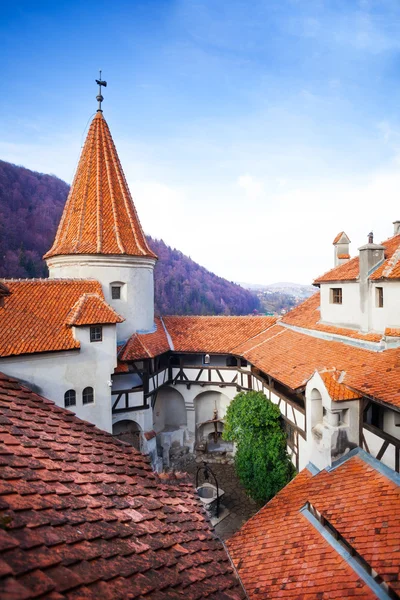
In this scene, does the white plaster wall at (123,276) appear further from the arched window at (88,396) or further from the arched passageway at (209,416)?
the arched passageway at (209,416)

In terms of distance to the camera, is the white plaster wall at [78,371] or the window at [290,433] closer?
the white plaster wall at [78,371]

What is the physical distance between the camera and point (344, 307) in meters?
13.1

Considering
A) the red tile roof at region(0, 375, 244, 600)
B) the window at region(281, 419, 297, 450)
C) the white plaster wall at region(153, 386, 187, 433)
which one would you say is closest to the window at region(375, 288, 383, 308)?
the window at region(281, 419, 297, 450)

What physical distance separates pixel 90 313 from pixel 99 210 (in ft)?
18.2

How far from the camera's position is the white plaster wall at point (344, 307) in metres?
12.4

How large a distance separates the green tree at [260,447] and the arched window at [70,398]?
6.02 meters

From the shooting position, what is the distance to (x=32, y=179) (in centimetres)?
7019

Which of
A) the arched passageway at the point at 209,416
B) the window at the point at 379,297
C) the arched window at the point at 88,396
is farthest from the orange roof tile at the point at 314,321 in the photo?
the arched window at the point at 88,396

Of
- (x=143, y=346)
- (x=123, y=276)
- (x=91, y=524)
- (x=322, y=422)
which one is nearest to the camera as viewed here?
(x=91, y=524)

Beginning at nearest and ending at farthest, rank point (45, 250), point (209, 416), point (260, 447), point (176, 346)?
point (260, 447)
point (176, 346)
point (209, 416)
point (45, 250)

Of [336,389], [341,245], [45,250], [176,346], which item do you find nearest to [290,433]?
[336,389]

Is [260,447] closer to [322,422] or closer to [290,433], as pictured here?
[290,433]

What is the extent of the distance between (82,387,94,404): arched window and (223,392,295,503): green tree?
17.9 feet

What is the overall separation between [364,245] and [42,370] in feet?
38.3
